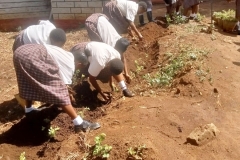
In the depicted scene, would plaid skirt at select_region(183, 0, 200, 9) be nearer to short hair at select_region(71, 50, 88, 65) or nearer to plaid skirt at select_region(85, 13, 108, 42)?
plaid skirt at select_region(85, 13, 108, 42)

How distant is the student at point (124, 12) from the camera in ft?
23.0

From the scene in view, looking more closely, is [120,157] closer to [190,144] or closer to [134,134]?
[134,134]

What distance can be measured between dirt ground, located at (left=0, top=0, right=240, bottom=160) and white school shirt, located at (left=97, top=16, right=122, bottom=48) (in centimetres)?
77

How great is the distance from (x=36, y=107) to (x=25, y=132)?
32.1 inches

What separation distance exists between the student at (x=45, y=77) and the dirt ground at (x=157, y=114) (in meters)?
0.36

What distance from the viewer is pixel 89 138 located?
4.33 metres

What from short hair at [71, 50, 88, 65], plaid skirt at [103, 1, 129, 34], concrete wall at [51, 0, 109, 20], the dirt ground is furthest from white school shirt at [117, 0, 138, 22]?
concrete wall at [51, 0, 109, 20]

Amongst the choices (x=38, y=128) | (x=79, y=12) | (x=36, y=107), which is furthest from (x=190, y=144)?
(x=79, y=12)

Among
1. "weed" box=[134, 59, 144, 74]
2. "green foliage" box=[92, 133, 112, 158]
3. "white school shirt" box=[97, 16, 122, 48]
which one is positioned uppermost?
"white school shirt" box=[97, 16, 122, 48]

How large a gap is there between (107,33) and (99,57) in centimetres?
109

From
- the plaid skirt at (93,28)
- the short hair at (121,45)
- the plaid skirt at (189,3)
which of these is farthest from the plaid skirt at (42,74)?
the plaid skirt at (189,3)

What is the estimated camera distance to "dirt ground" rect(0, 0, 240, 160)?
4.10 m

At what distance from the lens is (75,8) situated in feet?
32.0

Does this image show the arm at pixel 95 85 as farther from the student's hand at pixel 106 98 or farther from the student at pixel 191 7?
the student at pixel 191 7
